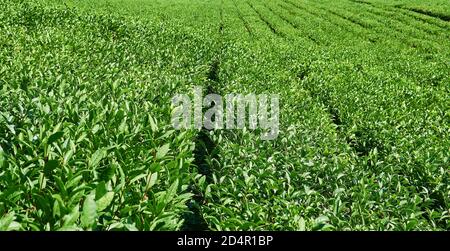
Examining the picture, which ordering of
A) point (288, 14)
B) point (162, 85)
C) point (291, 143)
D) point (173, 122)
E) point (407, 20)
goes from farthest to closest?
point (288, 14)
point (407, 20)
point (162, 85)
point (291, 143)
point (173, 122)

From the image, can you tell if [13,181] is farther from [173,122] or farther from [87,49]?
[87,49]

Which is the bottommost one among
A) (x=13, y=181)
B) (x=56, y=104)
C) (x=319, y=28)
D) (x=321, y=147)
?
(x=321, y=147)

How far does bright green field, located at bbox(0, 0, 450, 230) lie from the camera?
110 inches

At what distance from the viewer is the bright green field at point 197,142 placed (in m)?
2.78

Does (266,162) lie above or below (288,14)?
below

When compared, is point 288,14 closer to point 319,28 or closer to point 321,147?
point 319,28

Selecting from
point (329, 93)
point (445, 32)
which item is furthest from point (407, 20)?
point (329, 93)

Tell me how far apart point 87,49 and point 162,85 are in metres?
4.57

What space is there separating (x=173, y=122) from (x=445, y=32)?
1191 inches

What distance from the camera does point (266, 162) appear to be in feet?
15.1

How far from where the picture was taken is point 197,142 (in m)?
8.07

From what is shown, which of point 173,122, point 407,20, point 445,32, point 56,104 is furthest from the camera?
point 407,20

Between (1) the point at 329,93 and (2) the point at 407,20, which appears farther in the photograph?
(2) the point at 407,20
